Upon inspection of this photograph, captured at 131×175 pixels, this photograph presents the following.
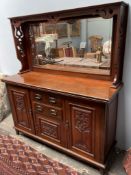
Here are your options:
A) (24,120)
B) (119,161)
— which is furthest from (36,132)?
(119,161)

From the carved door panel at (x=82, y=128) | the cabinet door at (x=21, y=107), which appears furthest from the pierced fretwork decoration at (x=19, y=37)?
the carved door panel at (x=82, y=128)

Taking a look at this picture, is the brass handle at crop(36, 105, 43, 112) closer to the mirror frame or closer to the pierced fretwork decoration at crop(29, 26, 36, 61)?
the mirror frame

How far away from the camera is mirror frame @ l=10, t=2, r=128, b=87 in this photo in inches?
55.4

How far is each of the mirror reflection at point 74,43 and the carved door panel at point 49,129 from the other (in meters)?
0.72

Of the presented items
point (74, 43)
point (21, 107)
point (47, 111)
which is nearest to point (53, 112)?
point (47, 111)

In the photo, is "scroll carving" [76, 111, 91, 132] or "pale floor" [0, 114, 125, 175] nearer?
"scroll carving" [76, 111, 91, 132]

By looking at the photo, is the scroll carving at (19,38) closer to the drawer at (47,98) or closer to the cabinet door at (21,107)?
the cabinet door at (21,107)

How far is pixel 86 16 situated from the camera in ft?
5.55

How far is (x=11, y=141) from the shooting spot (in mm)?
2238

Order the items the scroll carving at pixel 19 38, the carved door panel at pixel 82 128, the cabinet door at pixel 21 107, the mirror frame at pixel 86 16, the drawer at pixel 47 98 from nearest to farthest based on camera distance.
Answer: the mirror frame at pixel 86 16, the carved door panel at pixel 82 128, the drawer at pixel 47 98, the cabinet door at pixel 21 107, the scroll carving at pixel 19 38

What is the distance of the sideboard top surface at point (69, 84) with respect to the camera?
4.75 feet

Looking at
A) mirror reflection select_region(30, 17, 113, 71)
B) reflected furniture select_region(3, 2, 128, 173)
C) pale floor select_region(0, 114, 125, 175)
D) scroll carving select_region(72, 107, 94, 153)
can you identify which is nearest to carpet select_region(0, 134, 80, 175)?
pale floor select_region(0, 114, 125, 175)

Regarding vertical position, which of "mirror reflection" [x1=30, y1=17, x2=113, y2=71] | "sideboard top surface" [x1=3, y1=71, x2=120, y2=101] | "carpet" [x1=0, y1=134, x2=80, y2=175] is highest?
"mirror reflection" [x1=30, y1=17, x2=113, y2=71]

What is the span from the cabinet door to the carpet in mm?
257
